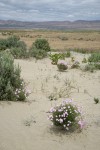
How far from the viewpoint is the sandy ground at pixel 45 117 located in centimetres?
533

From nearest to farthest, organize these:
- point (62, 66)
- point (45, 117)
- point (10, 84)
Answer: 1. point (45, 117)
2. point (10, 84)
3. point (62, 66)

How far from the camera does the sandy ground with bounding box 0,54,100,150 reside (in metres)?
5.33

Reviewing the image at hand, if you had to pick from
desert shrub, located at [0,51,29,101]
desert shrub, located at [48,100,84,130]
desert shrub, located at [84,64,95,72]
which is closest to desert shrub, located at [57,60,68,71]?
desert shrub, located at [84,64,95,72]

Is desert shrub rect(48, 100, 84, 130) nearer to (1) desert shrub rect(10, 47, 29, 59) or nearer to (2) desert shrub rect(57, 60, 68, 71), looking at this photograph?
(2) desert shrub rect(57, 60, 68, 71)

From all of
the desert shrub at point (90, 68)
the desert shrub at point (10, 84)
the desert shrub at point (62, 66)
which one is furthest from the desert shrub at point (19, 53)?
the desert shrub at point (10, 84)

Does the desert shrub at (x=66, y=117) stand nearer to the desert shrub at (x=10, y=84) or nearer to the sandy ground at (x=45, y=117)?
the sandy ground at (x=45, y=117)

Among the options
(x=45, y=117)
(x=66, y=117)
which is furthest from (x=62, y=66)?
(x=66, y=117)

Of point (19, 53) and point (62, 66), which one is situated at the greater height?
point (19, 53)

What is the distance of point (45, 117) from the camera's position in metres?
6.68

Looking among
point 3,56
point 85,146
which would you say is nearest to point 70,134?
point 85,146

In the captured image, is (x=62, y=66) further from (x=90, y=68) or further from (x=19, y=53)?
(x=19, y=53)

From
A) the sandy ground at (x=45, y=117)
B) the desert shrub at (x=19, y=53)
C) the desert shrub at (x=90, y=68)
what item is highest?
the desert shrub at (x=19, y=53)

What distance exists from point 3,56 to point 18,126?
3.23 meters

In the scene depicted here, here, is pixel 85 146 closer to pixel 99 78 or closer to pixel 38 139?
pixel 38 139
